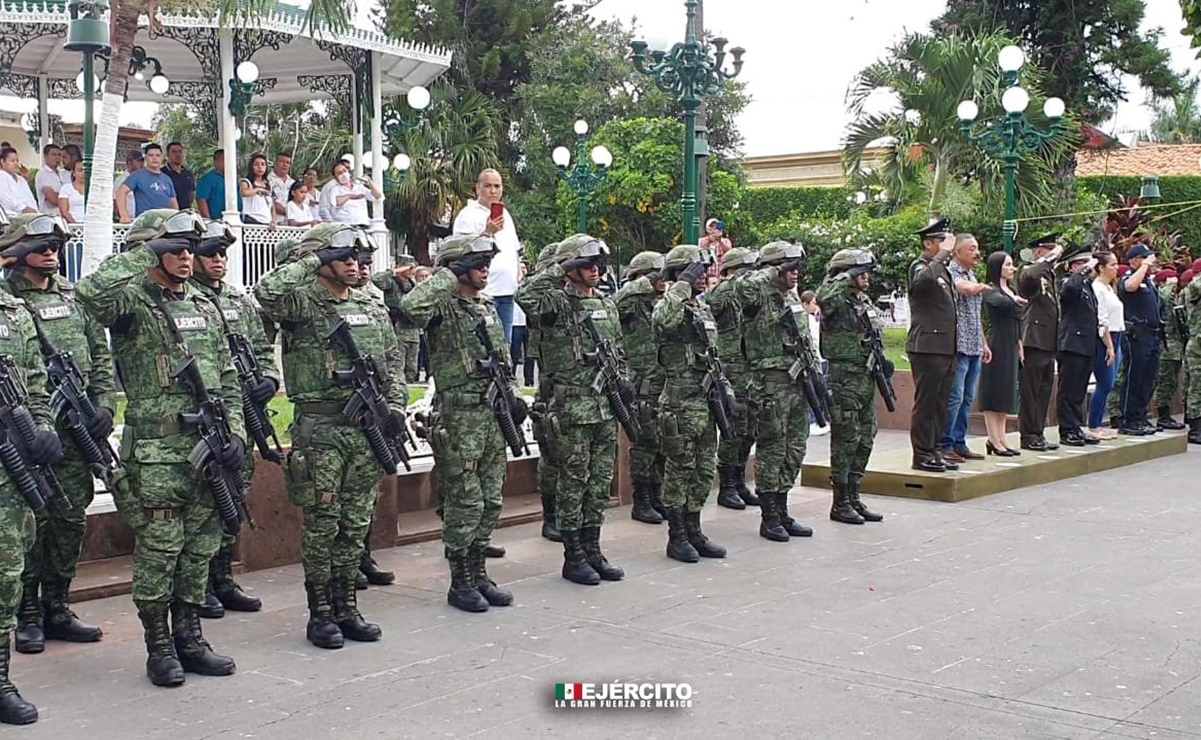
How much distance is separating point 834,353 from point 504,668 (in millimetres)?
4249

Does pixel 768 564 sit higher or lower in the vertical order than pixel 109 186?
lower

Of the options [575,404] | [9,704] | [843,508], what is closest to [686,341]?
[575,404]

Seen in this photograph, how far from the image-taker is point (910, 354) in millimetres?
10336

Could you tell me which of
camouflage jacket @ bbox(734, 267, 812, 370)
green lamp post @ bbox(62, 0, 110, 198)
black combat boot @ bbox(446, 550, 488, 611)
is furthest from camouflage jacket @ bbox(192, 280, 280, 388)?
green lamp post @ bbox(62, 0, 110, 198)

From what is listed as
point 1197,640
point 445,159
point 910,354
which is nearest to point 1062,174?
point 445,159

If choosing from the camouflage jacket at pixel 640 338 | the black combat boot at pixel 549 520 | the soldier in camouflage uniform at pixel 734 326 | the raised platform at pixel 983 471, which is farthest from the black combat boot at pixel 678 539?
the raised platform at pixel 983 471

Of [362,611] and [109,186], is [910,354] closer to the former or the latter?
[362,611]

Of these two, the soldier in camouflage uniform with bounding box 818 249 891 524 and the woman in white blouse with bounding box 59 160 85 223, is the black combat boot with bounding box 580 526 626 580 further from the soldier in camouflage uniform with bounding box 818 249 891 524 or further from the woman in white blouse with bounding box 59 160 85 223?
the woman in white blouse with bounding box 59 160 85 223

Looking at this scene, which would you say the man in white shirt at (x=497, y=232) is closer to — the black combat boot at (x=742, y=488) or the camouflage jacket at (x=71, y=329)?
the black combat boot at (x=742, y=488)

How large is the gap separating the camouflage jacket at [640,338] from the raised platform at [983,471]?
256 centimetres

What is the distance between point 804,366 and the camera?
8758 millimetres

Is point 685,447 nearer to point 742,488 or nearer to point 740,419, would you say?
point 740,419

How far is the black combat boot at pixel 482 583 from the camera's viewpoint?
7008 millimetres

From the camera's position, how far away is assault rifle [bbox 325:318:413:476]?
6.21 metres
